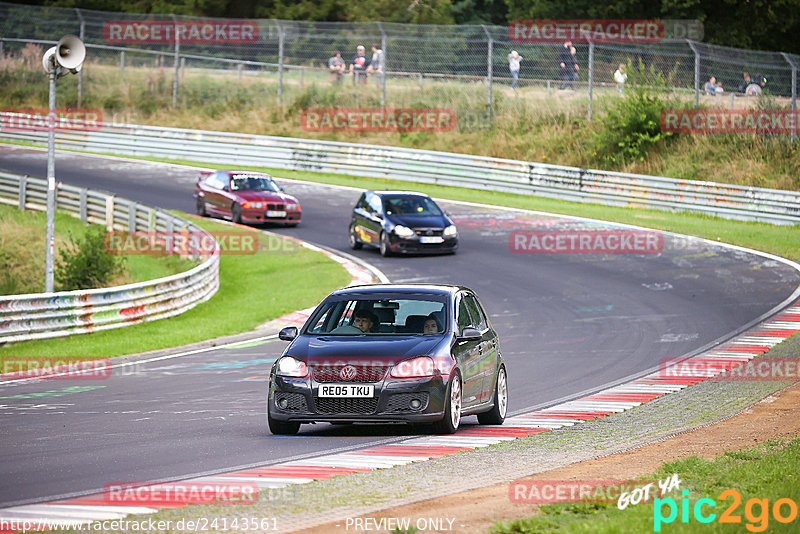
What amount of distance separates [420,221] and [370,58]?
17703 mm

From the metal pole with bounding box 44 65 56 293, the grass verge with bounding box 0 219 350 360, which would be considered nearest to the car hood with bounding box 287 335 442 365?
the grass verge with bounding box 0 219 350 360

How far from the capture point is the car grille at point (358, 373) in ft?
36.1

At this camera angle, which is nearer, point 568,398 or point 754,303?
point 568,398

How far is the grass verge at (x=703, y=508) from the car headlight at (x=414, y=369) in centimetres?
270

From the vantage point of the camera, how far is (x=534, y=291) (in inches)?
953

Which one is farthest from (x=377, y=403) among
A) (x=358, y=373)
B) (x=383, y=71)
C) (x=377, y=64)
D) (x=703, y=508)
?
(x=377, y=64)

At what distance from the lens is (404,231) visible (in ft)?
92.8

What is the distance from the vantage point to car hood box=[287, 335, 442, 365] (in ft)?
36.5

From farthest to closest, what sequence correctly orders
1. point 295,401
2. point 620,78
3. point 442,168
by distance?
1. point 620,78
2. point 442,168
3. point 295,401

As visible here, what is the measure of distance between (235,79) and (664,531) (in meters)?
44.2

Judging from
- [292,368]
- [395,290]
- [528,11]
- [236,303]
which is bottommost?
[236,303]

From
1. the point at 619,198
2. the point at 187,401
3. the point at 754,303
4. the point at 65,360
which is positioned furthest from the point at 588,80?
the point at 187,401

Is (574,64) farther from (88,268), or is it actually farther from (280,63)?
(88,268)

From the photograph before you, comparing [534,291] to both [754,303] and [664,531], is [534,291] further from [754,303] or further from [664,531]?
[664,531]
